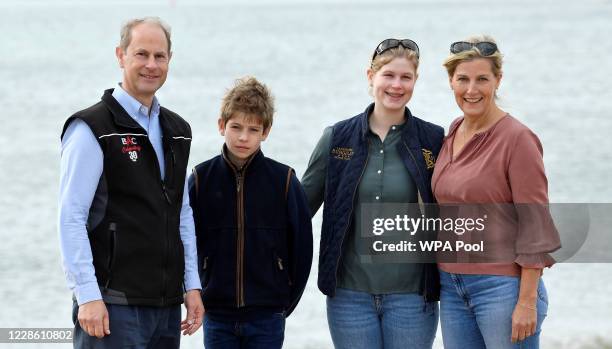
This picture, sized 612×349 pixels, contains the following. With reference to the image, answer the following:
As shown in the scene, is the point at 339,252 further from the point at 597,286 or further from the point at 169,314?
the point at 597,286

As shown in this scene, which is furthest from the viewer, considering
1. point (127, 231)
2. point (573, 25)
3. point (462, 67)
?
point (573, 25)

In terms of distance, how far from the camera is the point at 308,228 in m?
3.77

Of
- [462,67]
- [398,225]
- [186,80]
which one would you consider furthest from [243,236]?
[186,80]

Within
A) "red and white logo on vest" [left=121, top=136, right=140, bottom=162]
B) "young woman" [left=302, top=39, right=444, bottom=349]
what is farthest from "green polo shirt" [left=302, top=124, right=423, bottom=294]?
"red and white logo on vest" [left=121, top=136, right=140, bottom=162]

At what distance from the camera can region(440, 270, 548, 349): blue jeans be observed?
11.3ft

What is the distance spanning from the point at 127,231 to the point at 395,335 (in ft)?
3.83

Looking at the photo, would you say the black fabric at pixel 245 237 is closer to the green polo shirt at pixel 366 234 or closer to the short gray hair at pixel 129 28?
the green polo shirt at pixel 366 234

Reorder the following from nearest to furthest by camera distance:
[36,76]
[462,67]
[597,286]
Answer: [462,67]
[597,286]
[36,76]

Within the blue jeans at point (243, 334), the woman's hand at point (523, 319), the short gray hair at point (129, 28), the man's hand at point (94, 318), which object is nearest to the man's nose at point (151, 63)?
the short gray hair at point (129, 28)

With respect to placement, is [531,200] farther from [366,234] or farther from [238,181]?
[238,181]

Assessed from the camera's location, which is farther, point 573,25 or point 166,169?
point 573,25

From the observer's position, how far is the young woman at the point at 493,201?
134 inches

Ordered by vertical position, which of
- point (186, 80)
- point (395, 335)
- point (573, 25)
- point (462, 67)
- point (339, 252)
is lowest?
point (395, 335)

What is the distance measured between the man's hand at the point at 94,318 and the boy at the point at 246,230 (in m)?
0.58
